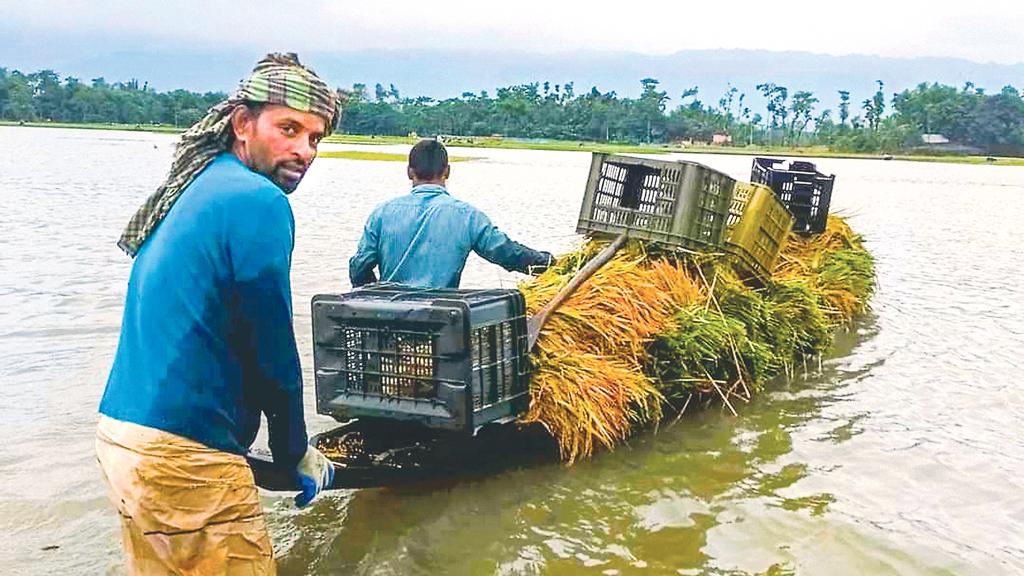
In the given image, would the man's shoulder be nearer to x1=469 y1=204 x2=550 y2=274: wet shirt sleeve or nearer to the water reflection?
the water reflection

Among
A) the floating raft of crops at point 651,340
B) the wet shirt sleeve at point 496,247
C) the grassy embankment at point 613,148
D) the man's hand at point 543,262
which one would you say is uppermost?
the wet shirt sleeve at point 496,247

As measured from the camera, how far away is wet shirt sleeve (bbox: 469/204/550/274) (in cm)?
523

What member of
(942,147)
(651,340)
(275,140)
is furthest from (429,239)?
(942,147)

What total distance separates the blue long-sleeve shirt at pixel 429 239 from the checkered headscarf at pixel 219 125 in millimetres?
2358

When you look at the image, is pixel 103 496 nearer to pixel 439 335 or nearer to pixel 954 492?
pixel 439 335

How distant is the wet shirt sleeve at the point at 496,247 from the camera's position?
206 inches

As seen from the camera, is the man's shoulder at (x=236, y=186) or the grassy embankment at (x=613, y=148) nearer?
the man's shoulder at (x=236, y=186)

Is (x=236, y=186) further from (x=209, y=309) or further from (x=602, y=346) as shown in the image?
(x=602, y=346)

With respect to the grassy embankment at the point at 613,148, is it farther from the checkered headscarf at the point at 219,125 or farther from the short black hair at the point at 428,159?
the checkered headscarf at the point at 219,125

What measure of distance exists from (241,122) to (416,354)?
1685 millimetres

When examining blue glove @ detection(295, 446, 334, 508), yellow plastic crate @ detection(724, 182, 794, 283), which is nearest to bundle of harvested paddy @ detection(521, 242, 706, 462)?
yellow plastic crate @ detection(724, 182, 794, 283)

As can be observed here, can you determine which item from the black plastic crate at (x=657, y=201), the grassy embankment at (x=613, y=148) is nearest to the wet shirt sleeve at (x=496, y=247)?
the black plastic crate at (x=657, y=201)

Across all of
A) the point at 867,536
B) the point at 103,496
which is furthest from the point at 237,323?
the point at 867,536

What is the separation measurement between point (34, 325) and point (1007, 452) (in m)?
8.24
